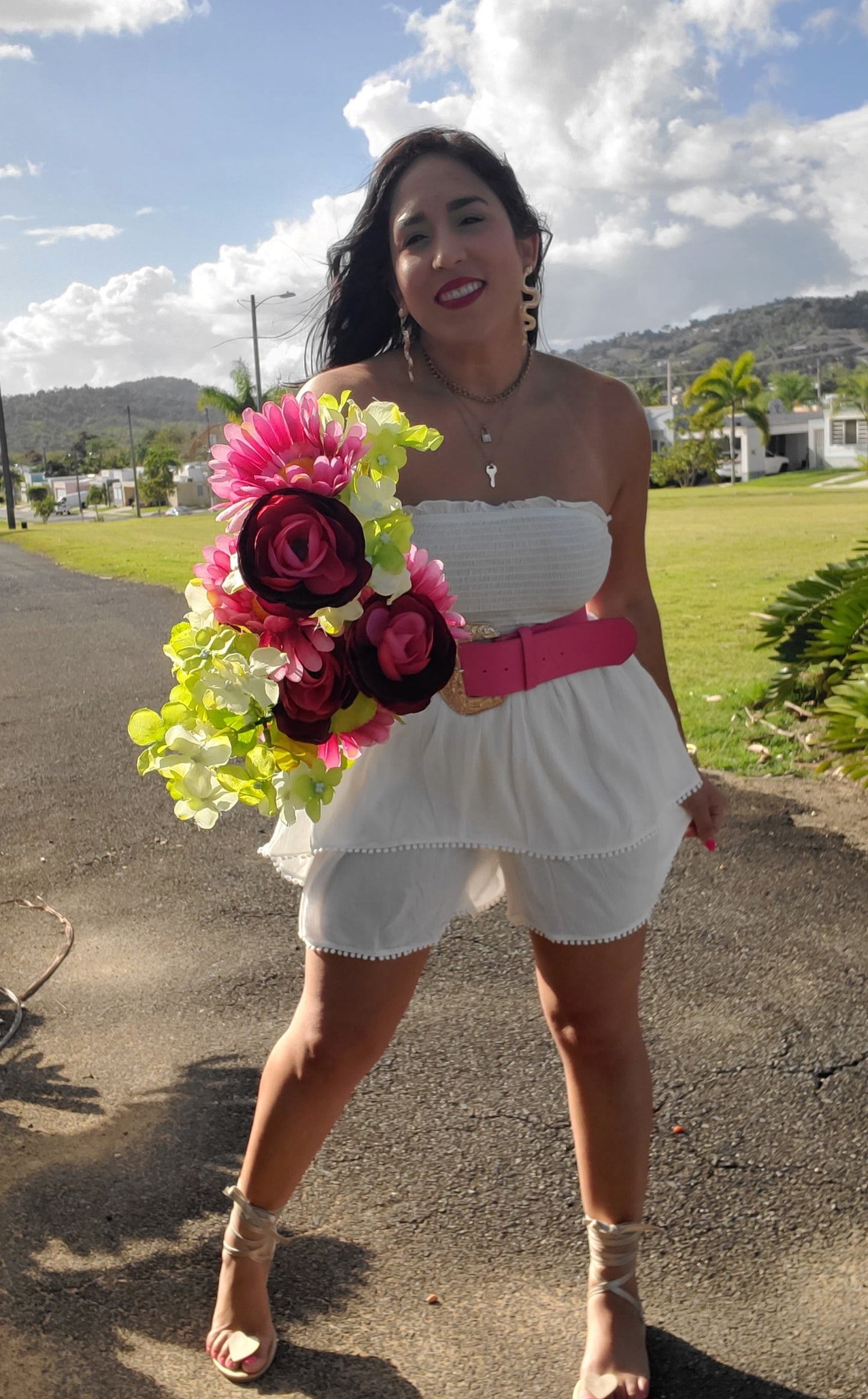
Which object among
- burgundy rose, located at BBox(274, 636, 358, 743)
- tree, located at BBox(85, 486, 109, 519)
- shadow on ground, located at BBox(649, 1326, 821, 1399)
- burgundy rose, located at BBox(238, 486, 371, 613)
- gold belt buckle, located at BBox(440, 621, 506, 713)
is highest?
tree, located at BBox(85, 486, 109, 519)

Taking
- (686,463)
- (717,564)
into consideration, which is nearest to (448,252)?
(717,564)

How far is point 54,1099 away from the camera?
134 inches

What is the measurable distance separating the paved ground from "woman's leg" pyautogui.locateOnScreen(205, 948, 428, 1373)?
0.13m

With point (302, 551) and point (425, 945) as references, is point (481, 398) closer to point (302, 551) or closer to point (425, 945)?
point (302, 551)

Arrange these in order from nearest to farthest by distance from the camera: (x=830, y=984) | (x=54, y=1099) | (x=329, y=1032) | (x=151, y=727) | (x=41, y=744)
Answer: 1. (x=151, y=727)
2. (x=329, y=1032)
3. (x=54, y=1099)
4. (x=830, y=984)
5. (x=41, y=744)

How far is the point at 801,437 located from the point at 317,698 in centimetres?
9145

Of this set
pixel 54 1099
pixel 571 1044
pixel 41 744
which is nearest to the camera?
pixel 571 1044

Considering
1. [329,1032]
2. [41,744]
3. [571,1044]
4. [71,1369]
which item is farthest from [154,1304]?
[41,744]

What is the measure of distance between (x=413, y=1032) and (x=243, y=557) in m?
2.25

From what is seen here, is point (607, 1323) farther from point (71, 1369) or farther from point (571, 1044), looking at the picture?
point (71, 1369)

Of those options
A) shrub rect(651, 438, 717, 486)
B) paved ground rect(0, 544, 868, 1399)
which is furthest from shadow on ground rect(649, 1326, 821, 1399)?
shrub rect(651, 438, 717, 486)

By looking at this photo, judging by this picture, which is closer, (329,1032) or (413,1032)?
(329,1032)

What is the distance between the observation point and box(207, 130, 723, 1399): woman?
88.4 inches

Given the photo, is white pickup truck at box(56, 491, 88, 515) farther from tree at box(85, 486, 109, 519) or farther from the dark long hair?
the dark long hair
